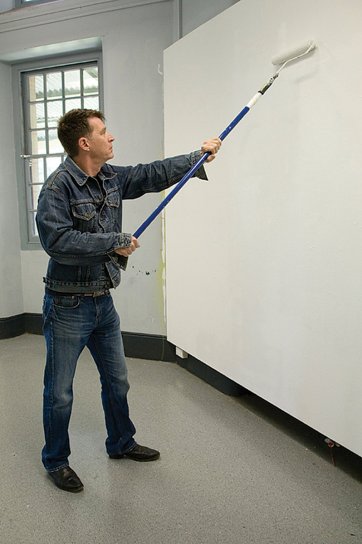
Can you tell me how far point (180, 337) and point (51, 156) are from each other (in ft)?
6.41

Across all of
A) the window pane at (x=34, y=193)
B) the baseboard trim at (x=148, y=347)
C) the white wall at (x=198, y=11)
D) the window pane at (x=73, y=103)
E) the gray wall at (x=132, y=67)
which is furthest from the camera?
the window pane at (x=34, y=193)

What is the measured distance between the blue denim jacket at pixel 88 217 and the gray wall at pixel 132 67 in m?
1.28

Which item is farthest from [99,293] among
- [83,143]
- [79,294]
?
[83,143]

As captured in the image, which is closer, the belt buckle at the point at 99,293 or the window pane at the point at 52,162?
the belt buckle at the point at 99,293

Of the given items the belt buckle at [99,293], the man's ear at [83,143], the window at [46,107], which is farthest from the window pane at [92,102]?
the belt buckle at [99,293]

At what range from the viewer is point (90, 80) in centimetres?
353

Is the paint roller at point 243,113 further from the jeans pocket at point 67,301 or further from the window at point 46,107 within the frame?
the window at point 46,107

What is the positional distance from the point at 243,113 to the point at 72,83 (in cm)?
235

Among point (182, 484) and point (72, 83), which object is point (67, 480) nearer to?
point (182, 484)

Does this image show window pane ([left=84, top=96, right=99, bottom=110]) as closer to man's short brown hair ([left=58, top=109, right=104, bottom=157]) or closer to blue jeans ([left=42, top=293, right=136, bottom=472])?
man's short brown hair ([left=58, top=109, right=104, bottom=157])

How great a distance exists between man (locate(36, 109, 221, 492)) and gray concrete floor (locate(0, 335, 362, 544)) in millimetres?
158

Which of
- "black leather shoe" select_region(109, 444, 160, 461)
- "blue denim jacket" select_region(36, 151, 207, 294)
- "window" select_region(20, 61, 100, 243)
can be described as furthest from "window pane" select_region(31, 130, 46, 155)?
"black leather shoe" select_region(109, 444, 160, 461)

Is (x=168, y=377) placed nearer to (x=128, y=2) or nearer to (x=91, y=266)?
(x=91, y=266)

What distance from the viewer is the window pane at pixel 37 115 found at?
3.75m
